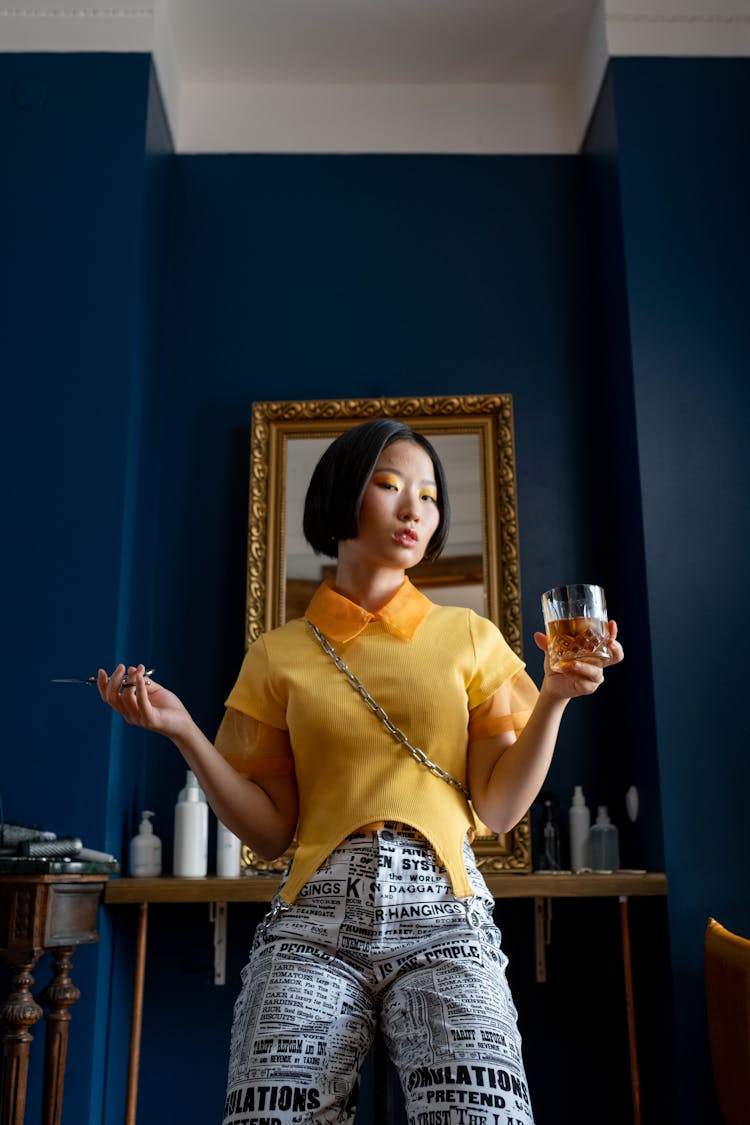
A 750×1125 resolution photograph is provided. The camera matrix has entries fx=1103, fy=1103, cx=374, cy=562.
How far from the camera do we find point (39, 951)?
2.09 meters

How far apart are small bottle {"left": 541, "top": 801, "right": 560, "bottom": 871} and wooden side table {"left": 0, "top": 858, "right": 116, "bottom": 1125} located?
1.02 meters

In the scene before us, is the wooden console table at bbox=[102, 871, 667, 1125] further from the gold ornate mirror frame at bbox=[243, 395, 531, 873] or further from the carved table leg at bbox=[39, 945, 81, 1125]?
the gold ornate mirror frame at bbox=[243, 395, 531, 873]

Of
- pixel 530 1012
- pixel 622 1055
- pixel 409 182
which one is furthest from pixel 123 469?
pixel 622 1055

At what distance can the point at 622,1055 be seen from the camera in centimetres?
260

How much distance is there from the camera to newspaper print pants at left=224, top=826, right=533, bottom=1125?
1116 millimetres

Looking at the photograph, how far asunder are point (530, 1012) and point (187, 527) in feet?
4.95

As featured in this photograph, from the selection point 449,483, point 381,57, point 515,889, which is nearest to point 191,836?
point 515,889

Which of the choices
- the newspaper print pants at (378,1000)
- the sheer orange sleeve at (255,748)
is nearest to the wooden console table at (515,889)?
the sheer orange sleeve at (255,748)

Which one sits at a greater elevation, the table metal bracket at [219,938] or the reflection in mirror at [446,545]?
the reflection in mirror at [446,545]

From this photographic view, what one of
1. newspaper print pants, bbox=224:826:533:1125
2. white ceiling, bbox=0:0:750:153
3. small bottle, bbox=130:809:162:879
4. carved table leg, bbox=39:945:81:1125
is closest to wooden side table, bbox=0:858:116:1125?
carved table leg, bbox=39:945:81:1125

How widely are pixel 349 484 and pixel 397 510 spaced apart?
0.24 ft

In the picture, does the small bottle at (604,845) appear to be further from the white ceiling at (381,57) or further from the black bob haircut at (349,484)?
the white ceiling at (381,57)

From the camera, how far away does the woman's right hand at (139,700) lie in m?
1.27

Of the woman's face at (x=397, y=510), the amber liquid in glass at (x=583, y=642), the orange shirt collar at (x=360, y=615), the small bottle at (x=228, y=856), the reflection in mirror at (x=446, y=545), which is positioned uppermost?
the reflection in mirror at (x=446, y=545)
